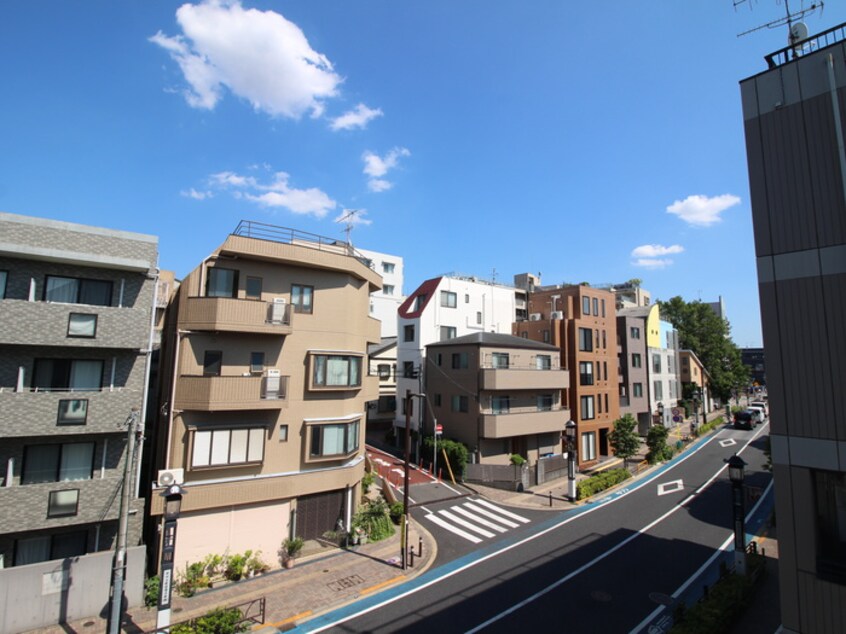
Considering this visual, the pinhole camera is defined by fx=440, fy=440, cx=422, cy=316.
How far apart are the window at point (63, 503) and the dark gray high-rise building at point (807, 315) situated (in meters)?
20.6

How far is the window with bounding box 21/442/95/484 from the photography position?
15.3 m

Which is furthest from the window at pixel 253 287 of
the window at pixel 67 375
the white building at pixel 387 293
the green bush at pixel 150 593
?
the white building at pixel 387 293

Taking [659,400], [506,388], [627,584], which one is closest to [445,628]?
[627,584]

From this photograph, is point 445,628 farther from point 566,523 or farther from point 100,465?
point 100,465

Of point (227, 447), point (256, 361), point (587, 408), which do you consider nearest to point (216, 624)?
point (227, 447)

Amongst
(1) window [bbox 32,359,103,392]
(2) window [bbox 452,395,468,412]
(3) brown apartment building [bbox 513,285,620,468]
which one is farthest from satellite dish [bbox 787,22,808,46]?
(3) brown apartment building [bbox 513,285,620,468]

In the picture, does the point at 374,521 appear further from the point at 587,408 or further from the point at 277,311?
the point at 587,408

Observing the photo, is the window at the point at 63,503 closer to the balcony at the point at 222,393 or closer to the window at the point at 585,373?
the balcony at the point at 222,393

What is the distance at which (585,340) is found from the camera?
40125 millimetres

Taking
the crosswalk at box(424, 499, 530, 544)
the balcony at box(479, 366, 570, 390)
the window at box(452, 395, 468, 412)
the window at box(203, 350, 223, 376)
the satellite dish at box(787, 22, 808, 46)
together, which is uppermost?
the satellite dish at box(787, 22, 808, 46)

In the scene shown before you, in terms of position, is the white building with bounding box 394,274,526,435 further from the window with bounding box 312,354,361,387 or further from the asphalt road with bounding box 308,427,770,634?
the asphalt road with bounding box 308,427,770,634

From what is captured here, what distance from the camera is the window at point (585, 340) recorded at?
39.7 meters

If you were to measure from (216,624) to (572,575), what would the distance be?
13.0 metres

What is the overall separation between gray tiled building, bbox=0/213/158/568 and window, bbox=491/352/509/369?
2322 cm
